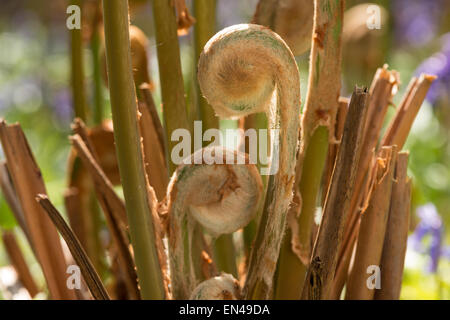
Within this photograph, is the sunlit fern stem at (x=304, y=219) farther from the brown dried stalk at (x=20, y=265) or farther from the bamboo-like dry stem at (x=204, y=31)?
the brown dried stalk at (x=20, y=265)

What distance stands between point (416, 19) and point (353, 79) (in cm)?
126

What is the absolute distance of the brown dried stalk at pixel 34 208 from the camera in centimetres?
44

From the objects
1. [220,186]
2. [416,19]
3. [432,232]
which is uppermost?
[416,19]

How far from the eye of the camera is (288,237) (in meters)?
0.42

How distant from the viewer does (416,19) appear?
2223mm

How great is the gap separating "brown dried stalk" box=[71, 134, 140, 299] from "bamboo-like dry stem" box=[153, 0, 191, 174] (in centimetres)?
7

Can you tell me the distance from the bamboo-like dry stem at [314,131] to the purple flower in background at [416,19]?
1.88 metres

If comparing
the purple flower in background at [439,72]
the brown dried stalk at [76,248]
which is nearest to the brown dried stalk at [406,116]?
the brown dried stalk at [76,248]

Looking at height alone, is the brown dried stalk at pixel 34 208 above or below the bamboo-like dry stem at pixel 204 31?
below

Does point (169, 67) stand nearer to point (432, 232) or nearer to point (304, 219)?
point (304, 219)

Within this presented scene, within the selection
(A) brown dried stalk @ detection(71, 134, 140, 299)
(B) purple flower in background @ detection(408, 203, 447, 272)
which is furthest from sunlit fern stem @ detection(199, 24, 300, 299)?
(B) purple flower in background @ detection(408, 203, 447, 272)

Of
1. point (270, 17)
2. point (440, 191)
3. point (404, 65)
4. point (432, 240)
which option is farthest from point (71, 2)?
point (404, 65)

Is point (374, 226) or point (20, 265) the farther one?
point (20, 265)

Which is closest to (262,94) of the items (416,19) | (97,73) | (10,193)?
(10,193)
